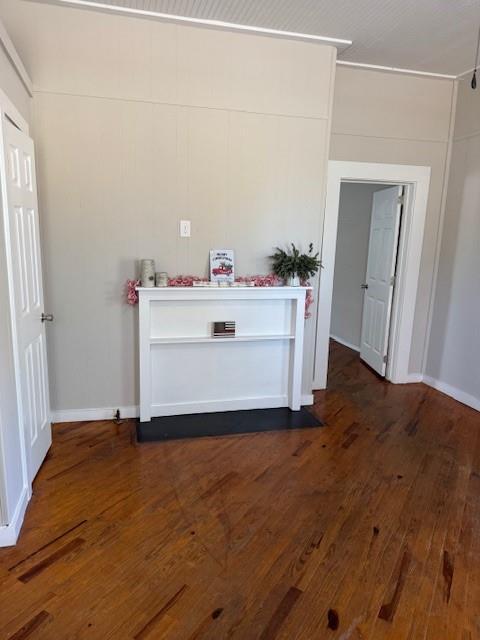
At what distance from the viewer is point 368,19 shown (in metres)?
2.95

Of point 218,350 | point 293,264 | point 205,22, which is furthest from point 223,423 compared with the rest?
point 205,22

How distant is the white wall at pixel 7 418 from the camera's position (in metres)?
1.95

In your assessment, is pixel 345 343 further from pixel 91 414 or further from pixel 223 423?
pixel 91 414

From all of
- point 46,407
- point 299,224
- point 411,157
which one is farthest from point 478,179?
point 46,407

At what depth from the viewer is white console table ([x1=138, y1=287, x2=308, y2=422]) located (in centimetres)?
330

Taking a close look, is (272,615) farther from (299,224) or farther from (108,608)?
(299,224)

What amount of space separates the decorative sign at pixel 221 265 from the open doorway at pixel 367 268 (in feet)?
6.45

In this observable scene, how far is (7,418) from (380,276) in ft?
13.0

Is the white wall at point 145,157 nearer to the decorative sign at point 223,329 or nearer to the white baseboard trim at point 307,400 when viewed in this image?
the decorative sign at point 223,329

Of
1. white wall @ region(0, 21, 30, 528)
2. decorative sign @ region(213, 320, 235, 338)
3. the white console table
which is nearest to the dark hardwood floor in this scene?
white wall @ region(0, 21, 30, 528)

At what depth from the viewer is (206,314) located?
3414 mm

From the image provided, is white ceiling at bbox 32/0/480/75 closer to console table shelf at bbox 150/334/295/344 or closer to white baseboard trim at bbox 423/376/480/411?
console table shelf at bbox 150/334/295/344

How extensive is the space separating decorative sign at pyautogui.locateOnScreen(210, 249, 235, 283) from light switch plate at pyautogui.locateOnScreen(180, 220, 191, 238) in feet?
0.79

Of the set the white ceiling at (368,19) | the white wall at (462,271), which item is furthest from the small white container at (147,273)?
the white wall at (462,271)
